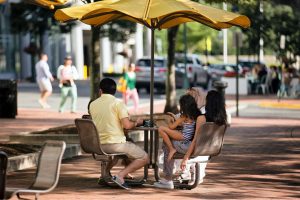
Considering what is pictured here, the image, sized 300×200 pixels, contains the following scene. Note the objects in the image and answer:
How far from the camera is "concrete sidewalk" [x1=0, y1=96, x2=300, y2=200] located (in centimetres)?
1298

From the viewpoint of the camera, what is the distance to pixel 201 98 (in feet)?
47.6

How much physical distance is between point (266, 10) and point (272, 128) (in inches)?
1654

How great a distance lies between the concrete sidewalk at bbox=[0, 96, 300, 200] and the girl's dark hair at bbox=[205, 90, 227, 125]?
922mm

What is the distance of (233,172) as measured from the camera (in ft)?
51.8

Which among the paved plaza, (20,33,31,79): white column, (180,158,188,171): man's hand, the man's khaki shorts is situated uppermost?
(20,33,31,79): white column

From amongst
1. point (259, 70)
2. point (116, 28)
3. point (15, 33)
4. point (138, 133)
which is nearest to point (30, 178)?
point (138, 133)

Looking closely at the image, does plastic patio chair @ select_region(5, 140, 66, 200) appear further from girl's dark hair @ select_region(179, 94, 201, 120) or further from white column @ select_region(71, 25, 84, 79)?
white column @ select_region(71, 25, 84, 79)

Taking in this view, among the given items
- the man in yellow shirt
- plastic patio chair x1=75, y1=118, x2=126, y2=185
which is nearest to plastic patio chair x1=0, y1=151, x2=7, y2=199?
plastic patio chair x1=75, y1=118, x2=126, y2=185

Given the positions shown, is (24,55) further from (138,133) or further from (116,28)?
(138,133)

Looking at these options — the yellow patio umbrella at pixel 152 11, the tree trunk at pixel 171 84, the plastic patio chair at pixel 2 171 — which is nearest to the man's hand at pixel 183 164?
the yellow patio umbrella at pixel 152 11

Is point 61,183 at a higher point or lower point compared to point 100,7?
lower

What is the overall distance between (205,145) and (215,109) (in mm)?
481

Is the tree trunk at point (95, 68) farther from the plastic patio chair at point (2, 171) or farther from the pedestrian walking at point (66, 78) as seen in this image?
the plastic patio chair at point (2, 171)

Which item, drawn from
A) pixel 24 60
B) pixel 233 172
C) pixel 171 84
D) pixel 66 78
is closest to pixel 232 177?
pixel 233 172
